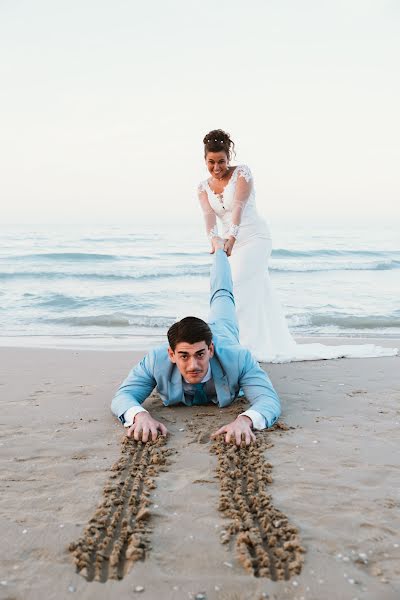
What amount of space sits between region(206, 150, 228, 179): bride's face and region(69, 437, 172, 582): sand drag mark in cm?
309

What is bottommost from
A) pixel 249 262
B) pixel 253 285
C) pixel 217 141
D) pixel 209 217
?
pixel 253 285

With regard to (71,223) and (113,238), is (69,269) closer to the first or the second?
Answer: (113,238)

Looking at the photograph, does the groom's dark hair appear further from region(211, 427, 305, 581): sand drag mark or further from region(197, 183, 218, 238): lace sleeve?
region(197, 183, 218, 238): lace sleeve

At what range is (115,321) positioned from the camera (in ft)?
31.8

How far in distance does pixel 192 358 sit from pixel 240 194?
2.58m

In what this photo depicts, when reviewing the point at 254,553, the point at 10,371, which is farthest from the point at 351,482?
the point at 10,371

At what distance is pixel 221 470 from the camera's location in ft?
10.4

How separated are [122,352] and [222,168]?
8.79 feet

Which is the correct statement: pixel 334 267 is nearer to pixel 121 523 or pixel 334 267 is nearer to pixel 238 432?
pixel 238 432

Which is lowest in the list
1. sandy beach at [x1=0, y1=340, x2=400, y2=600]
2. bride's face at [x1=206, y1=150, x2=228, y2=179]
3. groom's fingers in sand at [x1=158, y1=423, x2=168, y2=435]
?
sandy beach at [x1=0, y1=340, x2=400, y2=600]

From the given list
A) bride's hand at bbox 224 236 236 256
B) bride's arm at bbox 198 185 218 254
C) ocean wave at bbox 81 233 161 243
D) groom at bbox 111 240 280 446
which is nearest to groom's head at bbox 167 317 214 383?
groom at bbox 111 240 280 446

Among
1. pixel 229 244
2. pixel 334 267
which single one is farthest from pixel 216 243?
pixel 334 267

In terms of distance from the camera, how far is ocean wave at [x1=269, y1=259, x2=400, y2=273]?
1941 centimetres

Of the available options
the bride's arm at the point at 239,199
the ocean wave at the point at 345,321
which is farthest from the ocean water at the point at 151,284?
the bride's arm at the point at 239,199
